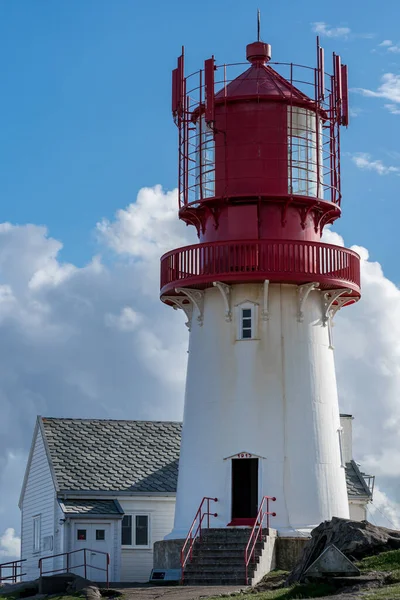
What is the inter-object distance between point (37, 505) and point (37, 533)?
0.97 metres

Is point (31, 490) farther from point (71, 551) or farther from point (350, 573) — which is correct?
point (350, 573)

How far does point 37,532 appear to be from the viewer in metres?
44.3

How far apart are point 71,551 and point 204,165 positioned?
41.1 feet

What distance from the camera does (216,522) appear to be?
3656cm

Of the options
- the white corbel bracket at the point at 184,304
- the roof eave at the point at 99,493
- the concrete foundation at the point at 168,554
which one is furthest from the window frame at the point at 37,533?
the white corbel bracket at the point at 184,304

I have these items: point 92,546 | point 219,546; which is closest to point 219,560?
point 219,546

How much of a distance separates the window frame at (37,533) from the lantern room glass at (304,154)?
47.8 feet

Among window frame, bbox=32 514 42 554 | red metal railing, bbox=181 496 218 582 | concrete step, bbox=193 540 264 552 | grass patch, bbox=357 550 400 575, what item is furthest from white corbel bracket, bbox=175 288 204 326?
grass patch, bbox=357 550 400 575

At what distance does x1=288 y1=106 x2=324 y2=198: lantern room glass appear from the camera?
123ft

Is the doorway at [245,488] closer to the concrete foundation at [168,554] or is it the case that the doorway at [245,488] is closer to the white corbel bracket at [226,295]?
the concrete foundation at [168,554]

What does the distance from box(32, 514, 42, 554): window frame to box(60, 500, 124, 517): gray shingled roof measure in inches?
98.9

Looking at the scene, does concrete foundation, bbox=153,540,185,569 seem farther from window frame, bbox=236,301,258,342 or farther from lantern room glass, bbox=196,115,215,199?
lantern room glass, bbox=196,115,215,199

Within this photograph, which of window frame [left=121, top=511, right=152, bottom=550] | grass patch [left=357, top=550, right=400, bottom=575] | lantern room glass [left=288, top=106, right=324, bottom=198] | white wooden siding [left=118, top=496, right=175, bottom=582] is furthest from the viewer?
window frame [left=121, top=511, right=152, bottom=550]

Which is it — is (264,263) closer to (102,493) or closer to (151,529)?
(102,493)
